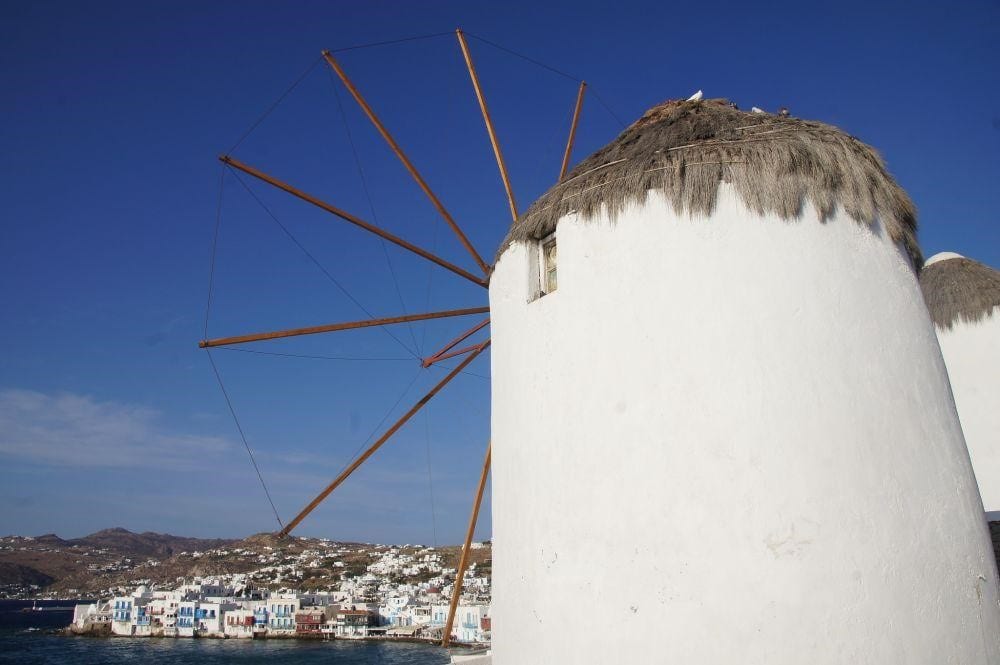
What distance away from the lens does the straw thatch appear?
444cm

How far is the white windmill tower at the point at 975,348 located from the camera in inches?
366

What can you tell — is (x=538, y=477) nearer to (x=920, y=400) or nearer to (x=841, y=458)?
(x=841, y=458)

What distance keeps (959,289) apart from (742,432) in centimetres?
843

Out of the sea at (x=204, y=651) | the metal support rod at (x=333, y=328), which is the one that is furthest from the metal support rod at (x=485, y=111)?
the sea at (x=204, y=651)

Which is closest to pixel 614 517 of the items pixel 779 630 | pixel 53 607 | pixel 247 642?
pixel 779 630

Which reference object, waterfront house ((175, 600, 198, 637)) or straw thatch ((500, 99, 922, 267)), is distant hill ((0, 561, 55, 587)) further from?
straw thatch ((500, 99, 922, 267))

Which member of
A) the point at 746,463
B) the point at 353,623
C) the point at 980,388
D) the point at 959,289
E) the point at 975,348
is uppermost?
the point at 959,289

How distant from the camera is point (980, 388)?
9.68 m

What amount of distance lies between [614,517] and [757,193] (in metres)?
2.29

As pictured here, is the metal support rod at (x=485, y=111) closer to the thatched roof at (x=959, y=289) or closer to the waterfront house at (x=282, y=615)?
the thatched roof at (x=959, y=289)

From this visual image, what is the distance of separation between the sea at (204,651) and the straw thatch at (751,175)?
39271 mm

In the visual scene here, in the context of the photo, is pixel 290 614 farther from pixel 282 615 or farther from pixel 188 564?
pixel 188 564

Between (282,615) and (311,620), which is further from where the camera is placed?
(282,615)

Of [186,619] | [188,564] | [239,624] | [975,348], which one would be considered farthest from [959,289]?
[188,564]
